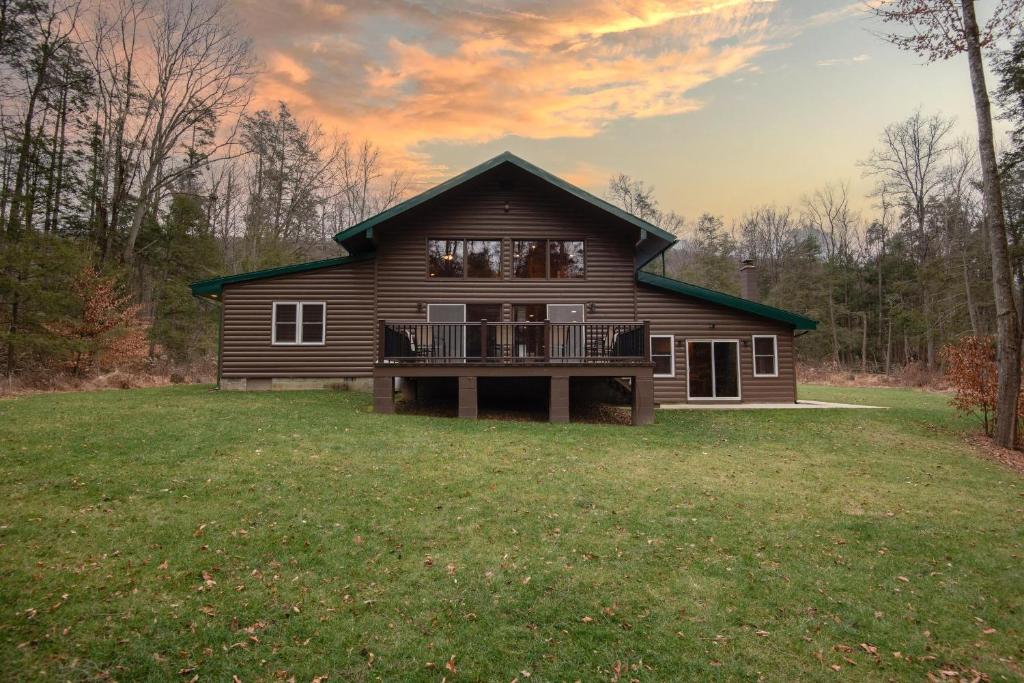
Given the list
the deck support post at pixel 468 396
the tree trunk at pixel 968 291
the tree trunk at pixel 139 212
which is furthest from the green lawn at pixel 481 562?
the tree trunk at pixel 968 291

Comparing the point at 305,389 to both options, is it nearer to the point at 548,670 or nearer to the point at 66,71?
the point at 548,670

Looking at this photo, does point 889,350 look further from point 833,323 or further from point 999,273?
point 999,273

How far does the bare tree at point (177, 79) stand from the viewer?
23.3 meters

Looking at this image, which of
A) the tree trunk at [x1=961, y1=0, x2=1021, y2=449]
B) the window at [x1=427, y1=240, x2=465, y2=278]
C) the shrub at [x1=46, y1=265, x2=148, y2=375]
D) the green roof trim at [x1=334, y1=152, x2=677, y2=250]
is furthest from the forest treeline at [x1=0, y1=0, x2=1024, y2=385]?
the window at [x1=427, y1=240, x2=465, y2=278]

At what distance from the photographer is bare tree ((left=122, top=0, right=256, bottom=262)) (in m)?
23.3

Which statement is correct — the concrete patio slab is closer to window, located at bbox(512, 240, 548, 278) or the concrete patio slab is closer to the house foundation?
the house foundation

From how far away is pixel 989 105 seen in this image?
35.3 ft

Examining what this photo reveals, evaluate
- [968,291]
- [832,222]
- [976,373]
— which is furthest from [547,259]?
[832,222]

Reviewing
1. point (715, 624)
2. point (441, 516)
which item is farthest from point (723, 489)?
point (441, 516)

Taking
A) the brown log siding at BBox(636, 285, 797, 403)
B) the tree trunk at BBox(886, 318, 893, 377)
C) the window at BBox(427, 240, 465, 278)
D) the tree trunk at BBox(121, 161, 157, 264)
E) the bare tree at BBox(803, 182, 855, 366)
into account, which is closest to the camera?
the window at BBox(427, 240, 465, 278)

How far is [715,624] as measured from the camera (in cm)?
383

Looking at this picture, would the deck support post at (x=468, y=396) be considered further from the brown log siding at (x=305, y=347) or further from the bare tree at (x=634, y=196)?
the bare tree at (x=634, y=196)

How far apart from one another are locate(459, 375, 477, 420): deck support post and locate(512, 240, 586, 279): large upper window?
4770 mm

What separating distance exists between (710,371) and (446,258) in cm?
937
